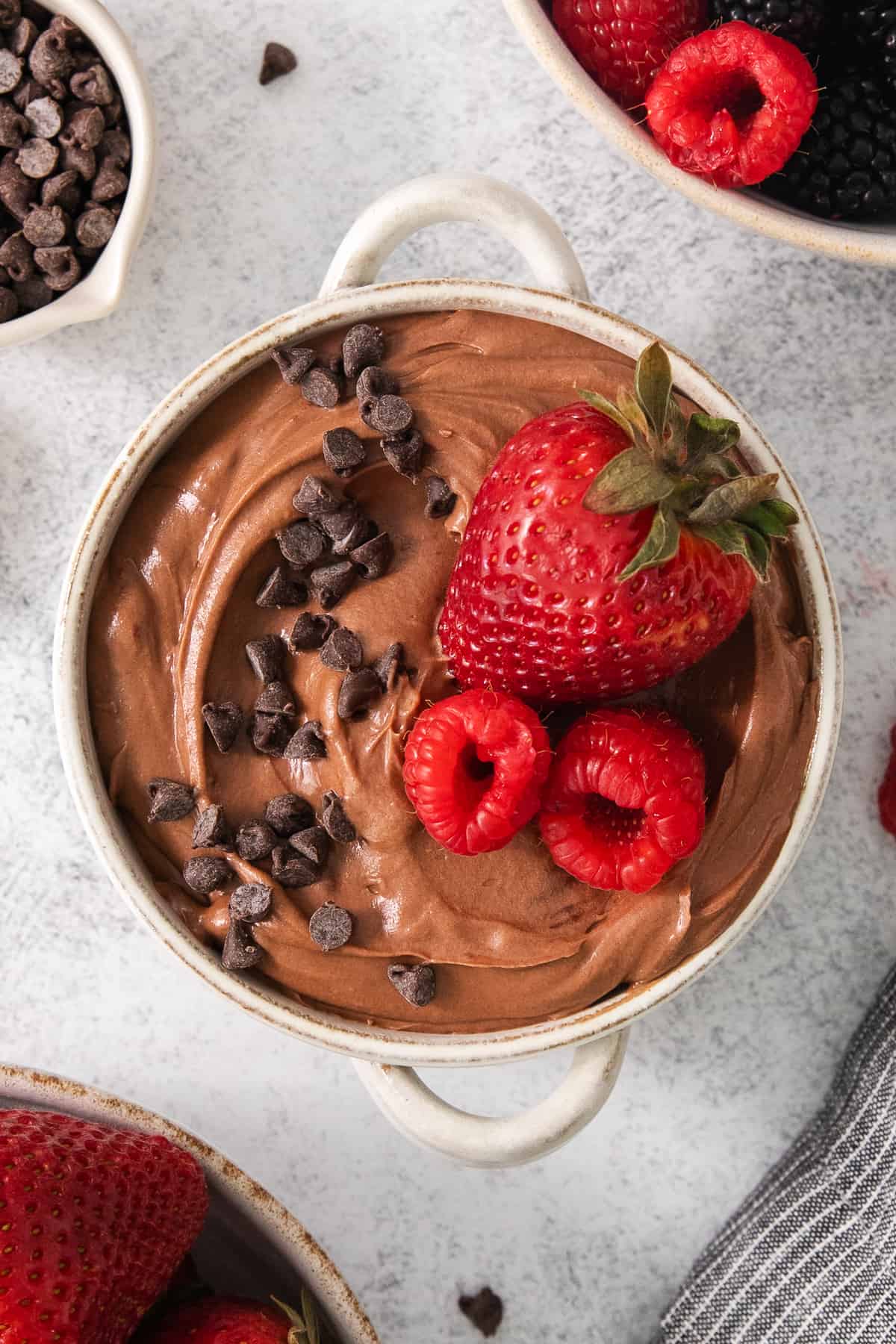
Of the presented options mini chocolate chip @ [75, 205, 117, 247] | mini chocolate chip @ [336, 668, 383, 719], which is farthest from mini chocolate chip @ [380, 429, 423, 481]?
mini chocolate chip @ [75, 205, 117, 247]

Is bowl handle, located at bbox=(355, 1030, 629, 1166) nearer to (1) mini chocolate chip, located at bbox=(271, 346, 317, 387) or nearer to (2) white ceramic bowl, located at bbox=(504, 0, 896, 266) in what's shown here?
(1) mini chocolate chip, located at bbox=(271, 346, 317, 387)

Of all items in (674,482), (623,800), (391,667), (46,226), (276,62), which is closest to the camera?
(674,482)

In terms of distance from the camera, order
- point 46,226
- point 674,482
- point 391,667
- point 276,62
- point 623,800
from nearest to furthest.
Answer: point 674,482 → point 623,800 → point 391,667 → point 46,226 → point 276,62

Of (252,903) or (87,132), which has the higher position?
(87,132)

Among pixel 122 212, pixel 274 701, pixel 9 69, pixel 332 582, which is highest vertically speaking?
pixel 9 69

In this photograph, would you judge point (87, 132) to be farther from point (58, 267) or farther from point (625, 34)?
point (625, 34)

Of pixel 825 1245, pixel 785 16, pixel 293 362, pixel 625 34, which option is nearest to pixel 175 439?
pixel 293 362

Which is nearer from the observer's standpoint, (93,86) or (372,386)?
(372,386)
